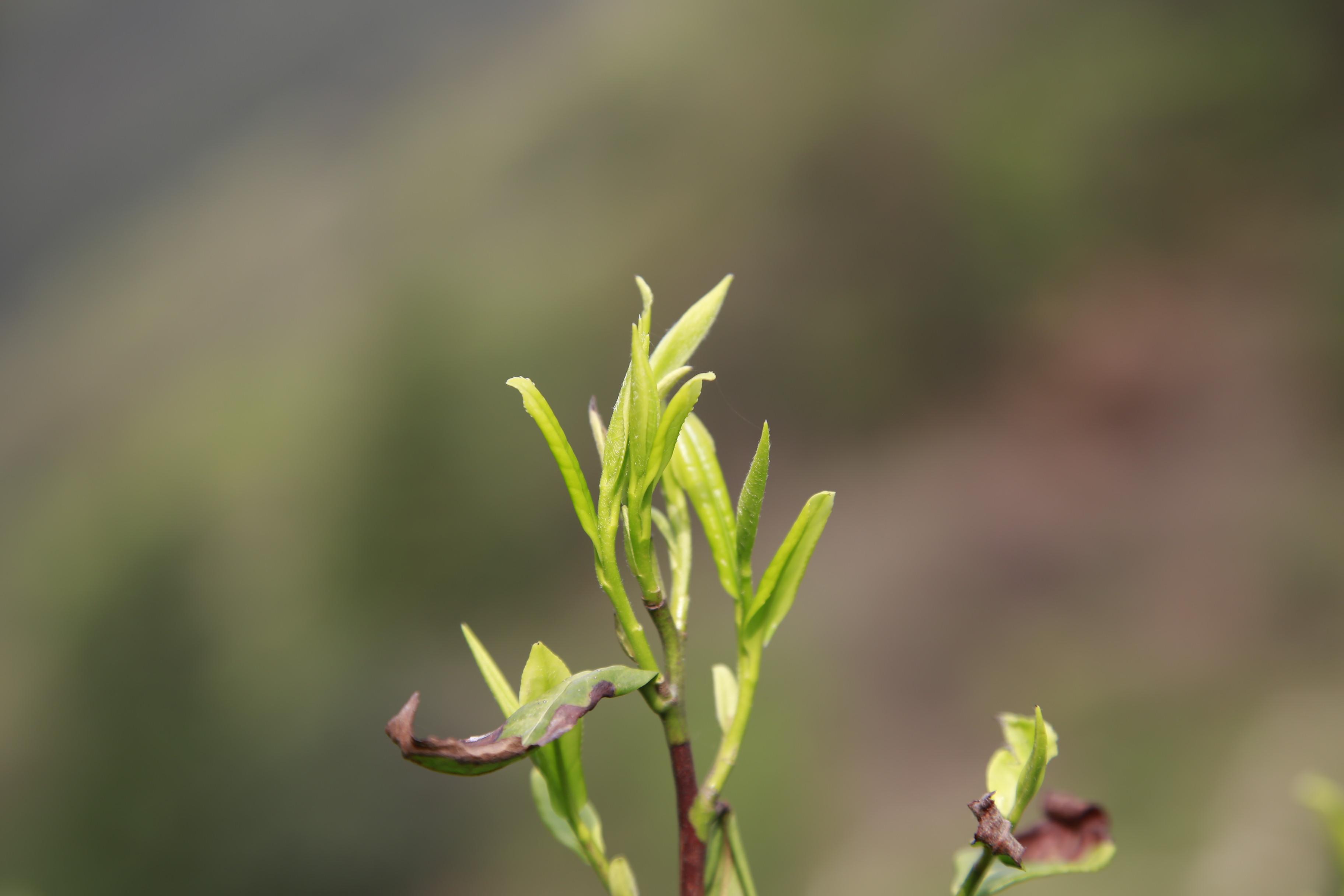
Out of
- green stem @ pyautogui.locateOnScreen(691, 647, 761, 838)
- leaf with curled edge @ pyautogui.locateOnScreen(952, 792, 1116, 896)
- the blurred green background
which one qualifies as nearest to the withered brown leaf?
leaf with curled edge @ pyautogui.locateOnScreen(952, 792, 1116, 896)

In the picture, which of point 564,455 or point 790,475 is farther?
point 790,475

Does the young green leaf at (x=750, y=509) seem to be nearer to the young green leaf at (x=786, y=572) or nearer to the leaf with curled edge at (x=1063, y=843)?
the young green leaf at (x=786, y=572)

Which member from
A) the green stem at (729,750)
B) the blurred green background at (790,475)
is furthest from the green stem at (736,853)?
the blurred green background at (790,475)

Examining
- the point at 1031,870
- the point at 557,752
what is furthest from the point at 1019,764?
the point at 557,752

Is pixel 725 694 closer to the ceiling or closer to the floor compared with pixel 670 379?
closer to the floor

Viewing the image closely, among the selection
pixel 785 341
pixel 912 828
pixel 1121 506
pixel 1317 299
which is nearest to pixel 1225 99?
pixel 1317 299

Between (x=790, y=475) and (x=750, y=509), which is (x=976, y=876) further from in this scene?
(x=790, y=475)

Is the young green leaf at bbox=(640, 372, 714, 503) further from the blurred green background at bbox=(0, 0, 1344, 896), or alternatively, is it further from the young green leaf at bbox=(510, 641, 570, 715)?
the blurred green background at bbox=(0, 0, 1344, 896)
